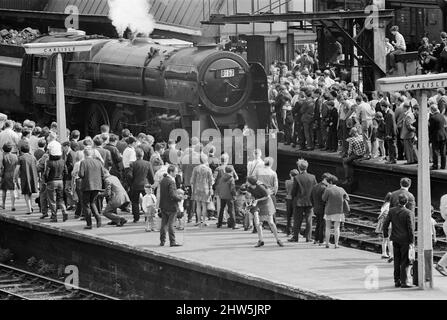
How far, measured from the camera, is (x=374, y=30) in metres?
31.0

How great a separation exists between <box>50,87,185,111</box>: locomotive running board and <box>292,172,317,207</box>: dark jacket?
7.53 m

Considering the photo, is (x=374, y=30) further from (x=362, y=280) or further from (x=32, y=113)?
(x=362, y=280)

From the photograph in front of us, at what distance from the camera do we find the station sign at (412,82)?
55.4ft

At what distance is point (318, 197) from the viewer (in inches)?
809

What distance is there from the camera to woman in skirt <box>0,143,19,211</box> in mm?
23969

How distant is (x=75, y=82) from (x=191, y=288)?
43.1ft

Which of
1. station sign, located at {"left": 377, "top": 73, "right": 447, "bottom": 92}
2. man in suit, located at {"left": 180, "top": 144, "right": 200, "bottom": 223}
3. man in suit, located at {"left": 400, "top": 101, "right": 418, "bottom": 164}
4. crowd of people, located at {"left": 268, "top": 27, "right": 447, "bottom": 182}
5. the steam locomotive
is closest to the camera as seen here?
station sign, located at {"left": 377, "top": 73, "right": 447, "bottom": 92}

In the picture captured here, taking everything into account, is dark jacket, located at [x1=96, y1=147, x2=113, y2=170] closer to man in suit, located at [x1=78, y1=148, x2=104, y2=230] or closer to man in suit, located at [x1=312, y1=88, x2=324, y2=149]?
man in suit, located at [x1=78, y1=148, x2=104, y2=230]

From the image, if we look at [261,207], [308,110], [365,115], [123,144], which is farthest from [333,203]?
[308,110]

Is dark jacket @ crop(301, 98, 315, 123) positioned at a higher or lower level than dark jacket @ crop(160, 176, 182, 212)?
higher

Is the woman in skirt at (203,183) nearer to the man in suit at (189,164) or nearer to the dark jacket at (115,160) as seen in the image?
the man in suit at (189,164)

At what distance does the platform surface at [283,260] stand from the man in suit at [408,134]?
488cm

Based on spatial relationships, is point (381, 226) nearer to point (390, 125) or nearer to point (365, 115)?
point (390, 125)

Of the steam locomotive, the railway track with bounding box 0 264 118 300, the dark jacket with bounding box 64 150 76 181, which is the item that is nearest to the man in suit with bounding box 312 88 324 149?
the steam locomotive
